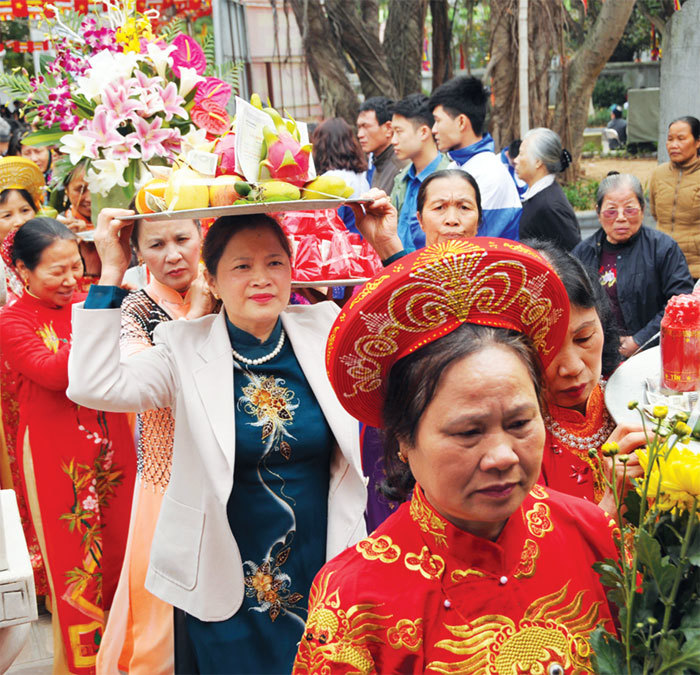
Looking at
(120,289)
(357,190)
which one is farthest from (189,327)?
(357,190)

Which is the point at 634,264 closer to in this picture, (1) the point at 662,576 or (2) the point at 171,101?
(2) the point at 171,101

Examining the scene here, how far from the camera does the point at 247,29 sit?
41.4ft

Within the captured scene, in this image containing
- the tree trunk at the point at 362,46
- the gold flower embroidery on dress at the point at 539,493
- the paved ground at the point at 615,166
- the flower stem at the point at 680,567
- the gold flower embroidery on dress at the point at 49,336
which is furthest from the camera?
the paved ground at the point at 615,166

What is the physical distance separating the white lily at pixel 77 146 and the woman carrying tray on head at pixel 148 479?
0.31m

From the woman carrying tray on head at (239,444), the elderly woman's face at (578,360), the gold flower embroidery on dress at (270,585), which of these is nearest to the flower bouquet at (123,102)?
the woman carrying tray on head at (239,444)


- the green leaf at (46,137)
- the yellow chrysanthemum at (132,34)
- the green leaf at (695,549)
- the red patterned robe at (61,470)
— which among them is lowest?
the red patterned robe at (61,470)

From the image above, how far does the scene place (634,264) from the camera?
4812 millimetres

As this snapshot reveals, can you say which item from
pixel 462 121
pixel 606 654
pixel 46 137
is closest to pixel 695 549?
pixel 606 654

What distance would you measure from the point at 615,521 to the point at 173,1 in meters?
11.5

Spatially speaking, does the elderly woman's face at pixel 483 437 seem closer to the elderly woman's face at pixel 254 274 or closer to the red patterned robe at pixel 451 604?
the red patterned robe at pixel 451 604

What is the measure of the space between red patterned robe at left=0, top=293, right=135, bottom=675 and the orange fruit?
1.25 m

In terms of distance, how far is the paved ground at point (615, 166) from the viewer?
675 inches

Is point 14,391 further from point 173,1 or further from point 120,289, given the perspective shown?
point 173,1

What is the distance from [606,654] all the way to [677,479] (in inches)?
10.5
